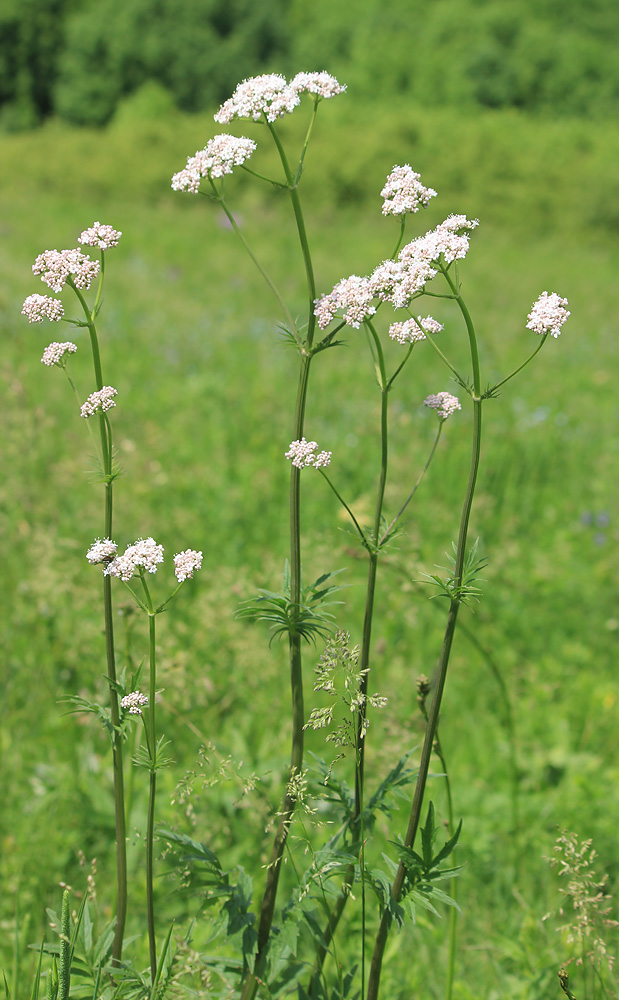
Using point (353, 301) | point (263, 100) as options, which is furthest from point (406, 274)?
point (263, 100)

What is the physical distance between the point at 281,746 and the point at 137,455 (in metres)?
2.43

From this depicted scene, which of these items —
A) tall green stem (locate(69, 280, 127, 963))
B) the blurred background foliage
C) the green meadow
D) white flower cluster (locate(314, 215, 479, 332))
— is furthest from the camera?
the blurred background foliage

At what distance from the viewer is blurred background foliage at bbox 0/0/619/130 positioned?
121ft

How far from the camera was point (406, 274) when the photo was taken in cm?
120

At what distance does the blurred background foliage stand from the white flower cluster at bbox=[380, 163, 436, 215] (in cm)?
3906

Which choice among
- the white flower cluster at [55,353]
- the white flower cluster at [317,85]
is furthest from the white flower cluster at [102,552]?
the white flower cluster at [317,85]

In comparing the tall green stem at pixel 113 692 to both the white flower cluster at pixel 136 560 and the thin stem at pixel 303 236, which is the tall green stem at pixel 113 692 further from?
the thin stem at pixel 303 236

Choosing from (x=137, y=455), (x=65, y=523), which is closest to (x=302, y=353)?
(x=65, y=523)

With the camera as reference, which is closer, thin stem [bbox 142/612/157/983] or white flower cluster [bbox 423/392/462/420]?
thin stem [bbox 142/612/157/983]

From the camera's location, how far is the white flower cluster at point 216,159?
124cm

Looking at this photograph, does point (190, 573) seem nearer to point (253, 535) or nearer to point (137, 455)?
point (253, 535)

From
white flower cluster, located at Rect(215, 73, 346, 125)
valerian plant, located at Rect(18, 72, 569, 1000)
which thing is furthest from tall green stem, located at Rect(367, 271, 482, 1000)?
white flower cluster, located at Rect(215, 73, 346, 125)

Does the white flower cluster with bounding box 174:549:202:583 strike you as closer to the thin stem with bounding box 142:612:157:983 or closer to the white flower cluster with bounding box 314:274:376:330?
the thin stem with bounding box 142:612:157:983

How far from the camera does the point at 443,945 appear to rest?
2143mm
